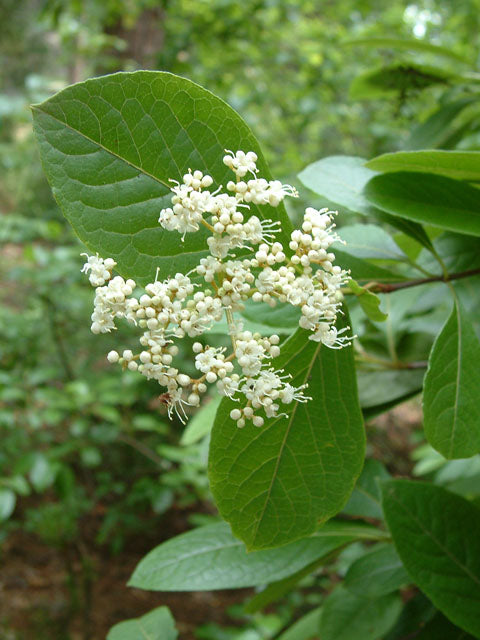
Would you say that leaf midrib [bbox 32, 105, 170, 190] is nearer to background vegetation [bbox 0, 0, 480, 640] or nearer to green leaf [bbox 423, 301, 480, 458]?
green leaf [bbox 423, 301, 480, 458]

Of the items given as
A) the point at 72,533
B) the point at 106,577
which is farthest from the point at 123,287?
the point at 106,577

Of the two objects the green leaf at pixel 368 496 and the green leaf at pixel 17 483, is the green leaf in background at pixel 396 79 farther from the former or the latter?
the green leaf at pixel 17 483

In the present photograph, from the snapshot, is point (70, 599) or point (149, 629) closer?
point (149, 629)

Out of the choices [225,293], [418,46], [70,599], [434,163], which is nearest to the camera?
[225,293]

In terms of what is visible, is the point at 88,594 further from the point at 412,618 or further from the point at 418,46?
the point at 418,46

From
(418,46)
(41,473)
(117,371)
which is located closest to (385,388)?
(418,46)

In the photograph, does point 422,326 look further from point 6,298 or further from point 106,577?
point 6,298

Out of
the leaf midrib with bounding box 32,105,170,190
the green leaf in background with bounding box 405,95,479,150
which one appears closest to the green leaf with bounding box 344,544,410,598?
the leaf midrib with bounding box 32,105,170,190
